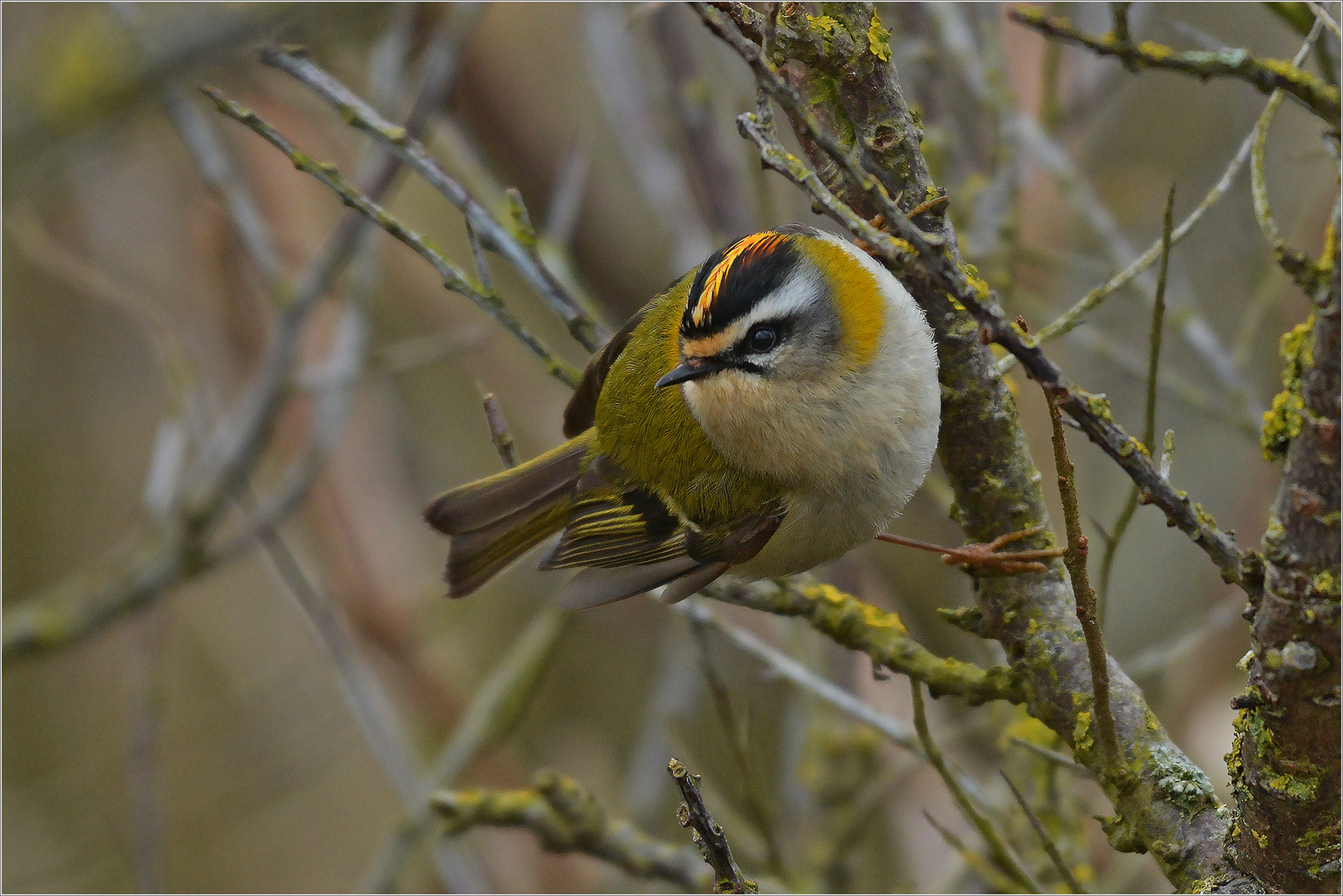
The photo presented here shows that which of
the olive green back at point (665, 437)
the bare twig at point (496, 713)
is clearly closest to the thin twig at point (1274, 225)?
the olive green back at point (665, 437)

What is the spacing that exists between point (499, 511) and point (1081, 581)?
1530 mm

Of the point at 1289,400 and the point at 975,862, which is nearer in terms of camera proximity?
the point at 1289,400

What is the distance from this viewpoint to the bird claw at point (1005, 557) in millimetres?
1569

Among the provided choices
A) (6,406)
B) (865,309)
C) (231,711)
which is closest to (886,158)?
(865,309)

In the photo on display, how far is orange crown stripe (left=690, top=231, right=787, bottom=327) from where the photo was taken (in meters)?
1.91

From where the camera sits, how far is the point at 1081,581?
123 centimetres

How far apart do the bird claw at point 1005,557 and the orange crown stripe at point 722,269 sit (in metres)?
0.61

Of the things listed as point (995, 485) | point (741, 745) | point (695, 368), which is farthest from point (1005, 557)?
point (741, 745)

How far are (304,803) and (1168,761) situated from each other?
15.3ft

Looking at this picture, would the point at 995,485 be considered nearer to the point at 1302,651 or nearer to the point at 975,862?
the point at 1302,651

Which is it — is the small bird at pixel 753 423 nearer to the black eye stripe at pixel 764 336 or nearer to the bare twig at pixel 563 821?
the black eye stripe at pixel 764 336

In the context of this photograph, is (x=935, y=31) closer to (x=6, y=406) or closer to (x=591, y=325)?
(x=591, y=325)

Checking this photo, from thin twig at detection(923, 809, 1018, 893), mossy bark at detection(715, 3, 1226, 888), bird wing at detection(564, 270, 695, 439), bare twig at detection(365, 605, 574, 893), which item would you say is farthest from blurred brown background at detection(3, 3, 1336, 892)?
mossy bark at detection(715, 3, 1226, 888)

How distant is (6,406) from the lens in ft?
15.3
